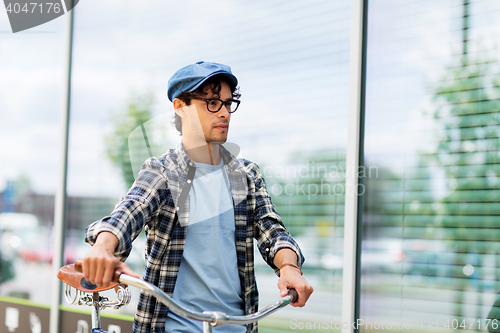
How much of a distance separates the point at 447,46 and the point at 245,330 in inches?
56.6

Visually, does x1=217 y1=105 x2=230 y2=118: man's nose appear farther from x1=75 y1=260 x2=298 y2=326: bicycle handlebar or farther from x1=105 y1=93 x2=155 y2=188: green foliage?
x1=105 y1=93 x2=155 y2=188: green foliage

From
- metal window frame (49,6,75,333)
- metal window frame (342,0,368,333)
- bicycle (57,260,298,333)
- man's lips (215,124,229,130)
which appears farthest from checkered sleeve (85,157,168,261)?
metal window frame (49,6,75,333)

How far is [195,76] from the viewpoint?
1.34 m

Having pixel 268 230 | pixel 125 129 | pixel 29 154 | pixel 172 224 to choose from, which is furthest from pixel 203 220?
pixel 29 154

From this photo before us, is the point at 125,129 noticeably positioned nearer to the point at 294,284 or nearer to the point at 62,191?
the point at 62,191

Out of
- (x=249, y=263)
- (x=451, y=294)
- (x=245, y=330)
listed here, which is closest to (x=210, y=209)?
(x=249, y=263)

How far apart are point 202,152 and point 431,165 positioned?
1054 mm

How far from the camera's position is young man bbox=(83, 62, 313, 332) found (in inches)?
49.9

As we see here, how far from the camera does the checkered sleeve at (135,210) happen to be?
1083 millimetres

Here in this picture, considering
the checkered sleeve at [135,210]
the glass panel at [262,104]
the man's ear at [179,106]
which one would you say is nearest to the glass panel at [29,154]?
the glass panel at [262,104]

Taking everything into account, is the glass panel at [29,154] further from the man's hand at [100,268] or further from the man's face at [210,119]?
the man's hand at [100,268]

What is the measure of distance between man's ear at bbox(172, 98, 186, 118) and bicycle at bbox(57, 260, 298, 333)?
0.54 meters

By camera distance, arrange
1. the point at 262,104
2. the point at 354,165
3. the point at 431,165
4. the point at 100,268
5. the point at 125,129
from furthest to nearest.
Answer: the point at 125,129, the point at 262,104, the point at 354,165, the point at 431,165, the point at 100,268

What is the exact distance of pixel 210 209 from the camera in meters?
1.36
